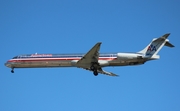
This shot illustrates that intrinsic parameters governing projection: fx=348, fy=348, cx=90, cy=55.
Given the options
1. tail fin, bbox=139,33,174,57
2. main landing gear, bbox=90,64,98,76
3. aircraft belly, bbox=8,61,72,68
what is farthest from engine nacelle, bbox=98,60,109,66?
tail fin, bbox=139,33,174,57

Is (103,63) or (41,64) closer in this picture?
(103,63)

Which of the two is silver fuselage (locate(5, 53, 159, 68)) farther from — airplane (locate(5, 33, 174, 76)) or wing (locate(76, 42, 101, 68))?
wing (locate(76, 42, 101, 68))

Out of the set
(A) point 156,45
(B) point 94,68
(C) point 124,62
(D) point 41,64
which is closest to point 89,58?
(B) point 94,68

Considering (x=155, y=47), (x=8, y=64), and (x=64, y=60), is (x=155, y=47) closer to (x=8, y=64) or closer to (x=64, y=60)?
(x=64, y=60)

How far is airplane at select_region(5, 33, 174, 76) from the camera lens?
149 ft

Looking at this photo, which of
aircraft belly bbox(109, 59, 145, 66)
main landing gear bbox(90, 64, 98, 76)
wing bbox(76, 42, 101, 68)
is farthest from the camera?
main landing gear bbox(90, 64, 98, 76)

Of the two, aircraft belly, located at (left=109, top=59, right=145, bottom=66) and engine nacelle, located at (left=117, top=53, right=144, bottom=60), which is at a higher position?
engine nacelle, located at (left=117, top=53, right=144, bottom=60)

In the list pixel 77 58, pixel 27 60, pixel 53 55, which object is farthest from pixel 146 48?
pixel 27 60

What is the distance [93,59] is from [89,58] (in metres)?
0.67

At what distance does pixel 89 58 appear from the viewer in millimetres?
46812

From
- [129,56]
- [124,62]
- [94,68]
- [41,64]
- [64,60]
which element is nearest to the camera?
[129,56]

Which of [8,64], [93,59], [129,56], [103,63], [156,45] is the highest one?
[156,45]

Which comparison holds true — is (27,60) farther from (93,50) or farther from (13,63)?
(93,50)

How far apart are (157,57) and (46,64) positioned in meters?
15.9
